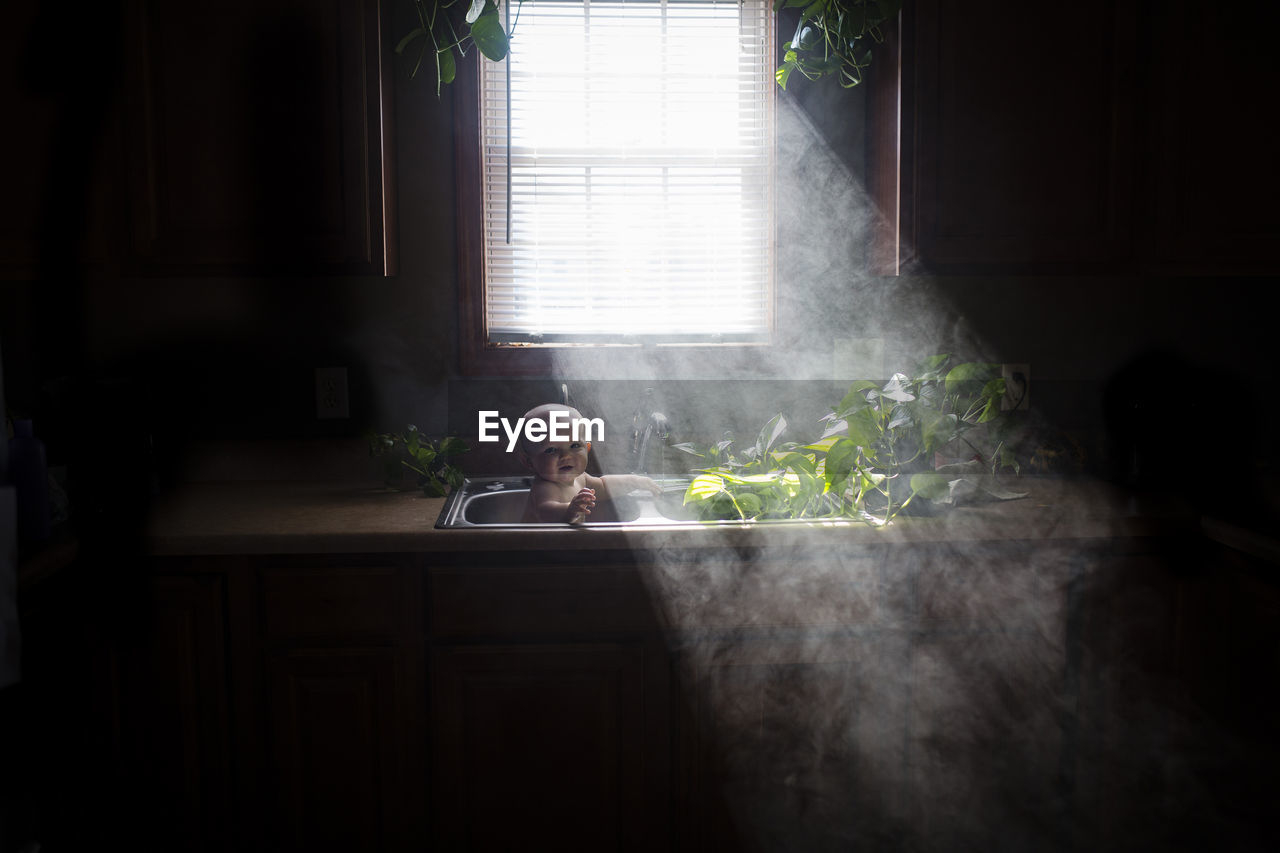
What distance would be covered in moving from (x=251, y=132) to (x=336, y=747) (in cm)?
120

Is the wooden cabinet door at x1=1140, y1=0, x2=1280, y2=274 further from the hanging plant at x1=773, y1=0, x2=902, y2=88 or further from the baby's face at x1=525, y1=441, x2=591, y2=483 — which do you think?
the baby's face at x1=525, y1=441, x2=591, y2=483

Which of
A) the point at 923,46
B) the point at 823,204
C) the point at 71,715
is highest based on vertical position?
the point at 923,46

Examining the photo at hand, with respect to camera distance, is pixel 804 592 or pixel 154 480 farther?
pixel 154 480

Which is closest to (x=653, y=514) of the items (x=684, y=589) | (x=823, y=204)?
(x=684, y=589)

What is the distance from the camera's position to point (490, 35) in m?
1.60

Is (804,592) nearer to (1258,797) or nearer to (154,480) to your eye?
(1258,797)

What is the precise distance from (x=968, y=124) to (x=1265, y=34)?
639 millimetres

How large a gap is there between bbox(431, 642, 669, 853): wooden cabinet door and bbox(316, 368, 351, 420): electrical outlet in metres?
0.77

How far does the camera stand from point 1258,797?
1.55 metres

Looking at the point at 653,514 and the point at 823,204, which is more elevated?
the point at 823,204

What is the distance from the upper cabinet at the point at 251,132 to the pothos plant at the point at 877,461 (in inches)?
37.5

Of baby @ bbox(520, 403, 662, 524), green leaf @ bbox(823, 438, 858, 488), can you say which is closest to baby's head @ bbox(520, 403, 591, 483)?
baby @ bbox(520, 403, 662, 524)

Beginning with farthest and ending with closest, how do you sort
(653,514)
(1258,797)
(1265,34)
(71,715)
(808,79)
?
(808,79), (653,514), (1265,34), (1258,797), (71,715)

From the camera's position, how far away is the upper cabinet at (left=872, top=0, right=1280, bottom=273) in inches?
67.8
